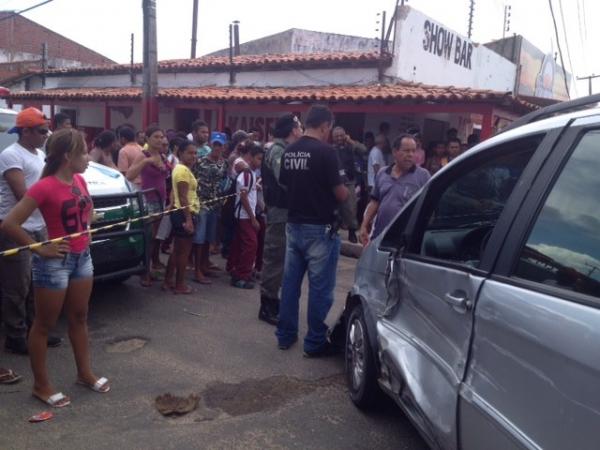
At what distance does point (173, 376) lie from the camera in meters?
3.98

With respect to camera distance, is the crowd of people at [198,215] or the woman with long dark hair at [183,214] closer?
the crowd of people at [198,215]

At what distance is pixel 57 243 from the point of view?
126 inches

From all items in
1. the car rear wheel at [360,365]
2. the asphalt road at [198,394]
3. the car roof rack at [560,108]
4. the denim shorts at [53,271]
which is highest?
the car roof rack at [560,108]

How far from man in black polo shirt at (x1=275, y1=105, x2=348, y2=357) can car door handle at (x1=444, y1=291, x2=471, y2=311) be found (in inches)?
75.4

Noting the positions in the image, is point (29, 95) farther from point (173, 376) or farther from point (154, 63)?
point (173, 376)

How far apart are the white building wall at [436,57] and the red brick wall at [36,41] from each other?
31.0 meters

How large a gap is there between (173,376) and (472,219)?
229 centimetres

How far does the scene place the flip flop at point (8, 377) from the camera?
3.68m

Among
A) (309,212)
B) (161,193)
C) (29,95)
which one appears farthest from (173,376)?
(29,95)

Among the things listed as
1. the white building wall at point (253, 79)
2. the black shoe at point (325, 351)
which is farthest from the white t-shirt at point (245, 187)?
the white building wall at point (253, 79)

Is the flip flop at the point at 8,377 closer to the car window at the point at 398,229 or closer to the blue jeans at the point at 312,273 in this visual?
the blue jeans at the point at 312,273

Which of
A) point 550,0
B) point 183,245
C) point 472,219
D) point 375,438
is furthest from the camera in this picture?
A: point 550,0

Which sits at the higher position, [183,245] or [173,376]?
[183,245]

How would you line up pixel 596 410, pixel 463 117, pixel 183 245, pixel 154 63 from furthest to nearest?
pixel 463 117 → pixel 154 63 → pixel 183 245 → pixel 596 410
